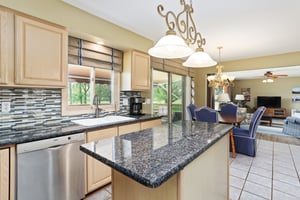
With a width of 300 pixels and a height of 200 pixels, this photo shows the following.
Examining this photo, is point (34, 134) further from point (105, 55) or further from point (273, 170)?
point (273, 170)

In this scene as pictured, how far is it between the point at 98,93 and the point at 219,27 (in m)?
2.34

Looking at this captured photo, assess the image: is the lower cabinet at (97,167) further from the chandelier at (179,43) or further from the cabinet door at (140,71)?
the chandelier at (179,43)

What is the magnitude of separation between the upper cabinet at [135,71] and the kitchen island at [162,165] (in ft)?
5.56

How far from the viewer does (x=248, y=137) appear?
11.3 feet

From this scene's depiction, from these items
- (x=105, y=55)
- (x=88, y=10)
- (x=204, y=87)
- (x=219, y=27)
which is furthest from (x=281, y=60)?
(x=88, y=10)

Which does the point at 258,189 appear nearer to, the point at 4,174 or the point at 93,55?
the point at 4,174

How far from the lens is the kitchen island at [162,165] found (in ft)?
2.63

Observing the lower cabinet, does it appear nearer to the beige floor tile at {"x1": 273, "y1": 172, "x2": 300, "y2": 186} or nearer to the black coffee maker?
the black coffee maker

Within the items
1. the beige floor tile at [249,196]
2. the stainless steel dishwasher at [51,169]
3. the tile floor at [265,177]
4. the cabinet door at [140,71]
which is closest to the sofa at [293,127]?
the tile floor at [265,177]

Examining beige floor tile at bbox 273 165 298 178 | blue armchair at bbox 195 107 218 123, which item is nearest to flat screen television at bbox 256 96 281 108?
beige floor tile at bbox 273 165 298 178

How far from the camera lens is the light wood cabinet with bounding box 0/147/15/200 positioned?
4.52ft

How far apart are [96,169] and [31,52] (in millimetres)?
1566

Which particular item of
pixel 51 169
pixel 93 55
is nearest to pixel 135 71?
pixel 93 55

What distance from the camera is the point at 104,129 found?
2141 millimetres
